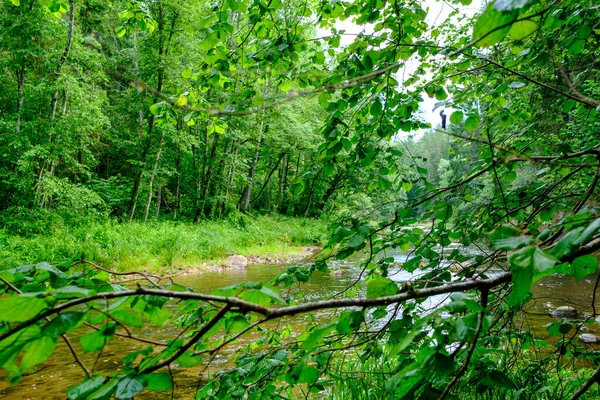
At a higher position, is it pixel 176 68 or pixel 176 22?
pixel 176 22

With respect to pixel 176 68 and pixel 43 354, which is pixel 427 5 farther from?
pixel 176 68

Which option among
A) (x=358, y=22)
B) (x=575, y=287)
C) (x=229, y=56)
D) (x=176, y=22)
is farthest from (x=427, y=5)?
(x=176, y=22)

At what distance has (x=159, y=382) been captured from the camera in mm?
752

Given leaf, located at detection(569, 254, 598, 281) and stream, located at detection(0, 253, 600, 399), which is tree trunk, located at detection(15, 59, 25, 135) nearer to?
stream, located at detection(0, 253, 600, 399)

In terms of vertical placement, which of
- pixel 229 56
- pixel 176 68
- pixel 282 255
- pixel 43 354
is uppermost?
pixel 176 68

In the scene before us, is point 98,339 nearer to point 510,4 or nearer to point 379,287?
point 379,287

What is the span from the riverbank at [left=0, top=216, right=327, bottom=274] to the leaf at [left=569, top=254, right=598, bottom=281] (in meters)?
5.20

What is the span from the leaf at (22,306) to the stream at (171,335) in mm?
120

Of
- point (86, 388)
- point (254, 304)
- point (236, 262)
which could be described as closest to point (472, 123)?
point (254, 304)

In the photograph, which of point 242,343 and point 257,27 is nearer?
point 257,27

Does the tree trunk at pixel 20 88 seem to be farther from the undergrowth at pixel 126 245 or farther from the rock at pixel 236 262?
the rock at pixel 236 262

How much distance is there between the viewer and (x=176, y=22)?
14.4 m

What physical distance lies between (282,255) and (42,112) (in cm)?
1066

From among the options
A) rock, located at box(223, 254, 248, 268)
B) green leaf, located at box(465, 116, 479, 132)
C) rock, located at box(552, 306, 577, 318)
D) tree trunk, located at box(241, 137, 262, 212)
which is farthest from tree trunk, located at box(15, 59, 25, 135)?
rock, located at box(552, 306, 577, 318)
